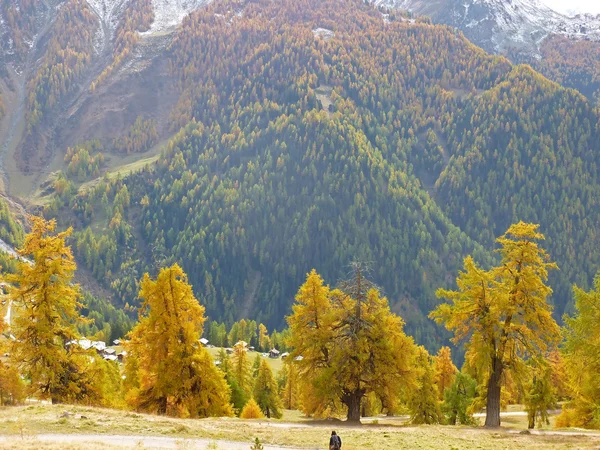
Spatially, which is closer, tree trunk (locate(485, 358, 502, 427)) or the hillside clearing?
the hillside clearing

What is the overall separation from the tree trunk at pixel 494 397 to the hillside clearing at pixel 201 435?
3926 millimetres

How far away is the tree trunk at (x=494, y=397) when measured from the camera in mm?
41062

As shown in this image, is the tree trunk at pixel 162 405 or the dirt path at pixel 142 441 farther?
the tree trunk at pixel 162 405

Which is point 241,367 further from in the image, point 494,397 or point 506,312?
point 506,312

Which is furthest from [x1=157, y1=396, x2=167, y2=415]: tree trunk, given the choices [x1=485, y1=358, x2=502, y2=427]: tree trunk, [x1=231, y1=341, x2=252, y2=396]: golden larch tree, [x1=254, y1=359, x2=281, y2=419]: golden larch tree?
[x1=254, y1=359, x2=281, y2=419]: golden larch tree

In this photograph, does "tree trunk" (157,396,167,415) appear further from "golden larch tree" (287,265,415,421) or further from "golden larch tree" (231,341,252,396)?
"golden larch tree" (231,341,252,396)

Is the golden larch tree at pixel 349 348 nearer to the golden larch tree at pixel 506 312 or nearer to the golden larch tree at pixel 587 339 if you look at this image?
the golden larch tree at pixel 506 312

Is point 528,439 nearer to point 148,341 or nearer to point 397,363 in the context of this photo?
point 397,363

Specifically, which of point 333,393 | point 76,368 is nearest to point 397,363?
point 333,393

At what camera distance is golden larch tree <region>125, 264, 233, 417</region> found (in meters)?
45.2

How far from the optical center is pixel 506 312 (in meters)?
39.9

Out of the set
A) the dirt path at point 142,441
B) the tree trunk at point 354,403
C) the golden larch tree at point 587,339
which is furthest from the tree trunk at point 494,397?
the dirt path at point 142,441

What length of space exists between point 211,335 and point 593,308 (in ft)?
503

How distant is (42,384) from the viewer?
43.0 meters
